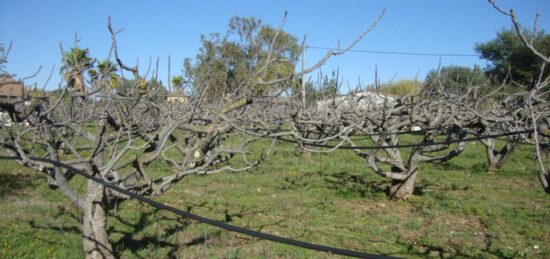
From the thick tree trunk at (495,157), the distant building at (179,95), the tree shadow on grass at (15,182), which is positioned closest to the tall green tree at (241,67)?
the distant building at (179,95)

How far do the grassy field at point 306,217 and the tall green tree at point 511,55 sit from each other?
78.6ft

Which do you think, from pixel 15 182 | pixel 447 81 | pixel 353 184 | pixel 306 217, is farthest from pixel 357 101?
pixel 447 81

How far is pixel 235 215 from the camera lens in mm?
6762

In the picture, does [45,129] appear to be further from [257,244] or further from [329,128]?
[329,128]

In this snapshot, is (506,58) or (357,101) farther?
(506,58)

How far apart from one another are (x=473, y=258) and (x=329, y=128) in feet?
14.0

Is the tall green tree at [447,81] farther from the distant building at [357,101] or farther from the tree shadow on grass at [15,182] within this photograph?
the tree shadow on grass at [15,182]

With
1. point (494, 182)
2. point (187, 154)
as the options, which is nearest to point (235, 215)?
point (187, 154)

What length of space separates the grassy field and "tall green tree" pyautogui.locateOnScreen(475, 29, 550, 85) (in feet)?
78.6

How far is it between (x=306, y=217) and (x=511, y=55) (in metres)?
34.4

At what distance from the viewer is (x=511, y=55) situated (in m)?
34.3

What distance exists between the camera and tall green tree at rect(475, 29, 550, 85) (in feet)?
99.5

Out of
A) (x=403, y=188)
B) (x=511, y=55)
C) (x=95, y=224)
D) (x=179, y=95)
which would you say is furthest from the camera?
(x=511, y=55)

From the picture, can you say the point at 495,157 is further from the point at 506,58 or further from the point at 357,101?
the point at 506,58
